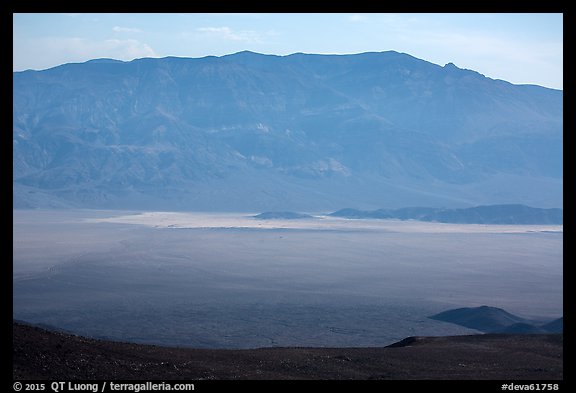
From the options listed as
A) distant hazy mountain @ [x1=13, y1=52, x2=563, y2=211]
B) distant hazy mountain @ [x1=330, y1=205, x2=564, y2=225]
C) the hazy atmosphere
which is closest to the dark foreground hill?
the hazy atmosphere

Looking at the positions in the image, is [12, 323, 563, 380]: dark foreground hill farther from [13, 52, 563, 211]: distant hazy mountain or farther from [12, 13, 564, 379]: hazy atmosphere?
[13, 52, 563, 211]: distant hazy mountain

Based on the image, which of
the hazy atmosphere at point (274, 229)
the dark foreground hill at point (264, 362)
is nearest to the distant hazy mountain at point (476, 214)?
the hazy atmosphere at point (274, 229)

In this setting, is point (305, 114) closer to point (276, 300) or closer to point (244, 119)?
point (244, 119)

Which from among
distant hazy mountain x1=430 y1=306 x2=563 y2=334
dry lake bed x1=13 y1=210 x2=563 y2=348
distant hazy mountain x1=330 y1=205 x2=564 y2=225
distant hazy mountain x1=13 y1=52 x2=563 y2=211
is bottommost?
distant hazy mountain x1=430 y1=306 x2=563 y2=334

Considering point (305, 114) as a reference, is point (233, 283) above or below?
below

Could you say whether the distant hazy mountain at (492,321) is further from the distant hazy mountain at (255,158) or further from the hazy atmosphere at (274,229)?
the distant hazy mountain at (255,158)
